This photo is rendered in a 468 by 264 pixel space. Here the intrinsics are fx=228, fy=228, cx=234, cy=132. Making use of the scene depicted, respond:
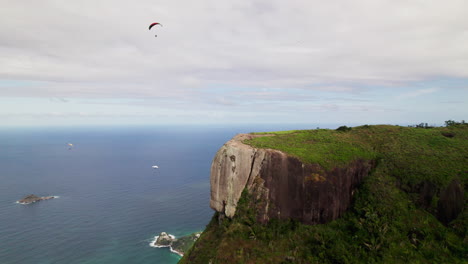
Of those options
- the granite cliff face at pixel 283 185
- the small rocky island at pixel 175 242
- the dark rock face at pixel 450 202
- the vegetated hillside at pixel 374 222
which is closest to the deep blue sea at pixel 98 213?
the small rocky island at pixel 175 242

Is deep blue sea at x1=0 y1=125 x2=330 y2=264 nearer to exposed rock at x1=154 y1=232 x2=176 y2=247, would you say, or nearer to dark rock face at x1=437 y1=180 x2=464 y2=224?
exposed rock at x1=154 y1=232 x2=176 y2=247

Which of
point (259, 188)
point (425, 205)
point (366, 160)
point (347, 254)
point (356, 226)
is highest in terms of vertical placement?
point (366, 160)

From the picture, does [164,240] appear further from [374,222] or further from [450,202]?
[450,202]

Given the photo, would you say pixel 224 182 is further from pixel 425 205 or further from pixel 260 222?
pixel 425 205

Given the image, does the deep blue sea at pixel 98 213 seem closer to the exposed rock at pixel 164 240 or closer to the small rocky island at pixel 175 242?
the small rocky island at pixel 175 242

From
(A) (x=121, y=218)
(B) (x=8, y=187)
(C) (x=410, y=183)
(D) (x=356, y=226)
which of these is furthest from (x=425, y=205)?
(B) (x=8, y=187)

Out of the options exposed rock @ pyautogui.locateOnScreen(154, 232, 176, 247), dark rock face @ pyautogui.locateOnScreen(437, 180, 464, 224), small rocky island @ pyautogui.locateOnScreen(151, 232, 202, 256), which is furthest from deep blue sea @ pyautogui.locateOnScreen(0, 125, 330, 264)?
dark rock face @ pyautogui.locateOnScreen(437, 180, 464, 224)

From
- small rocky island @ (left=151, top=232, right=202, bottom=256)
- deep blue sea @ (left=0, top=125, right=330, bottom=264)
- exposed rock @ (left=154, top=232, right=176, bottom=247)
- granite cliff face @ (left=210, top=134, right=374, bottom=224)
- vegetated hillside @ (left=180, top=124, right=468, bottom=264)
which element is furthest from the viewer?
exposed rock @ (left=154, top=232, right=176, bottom=247)
